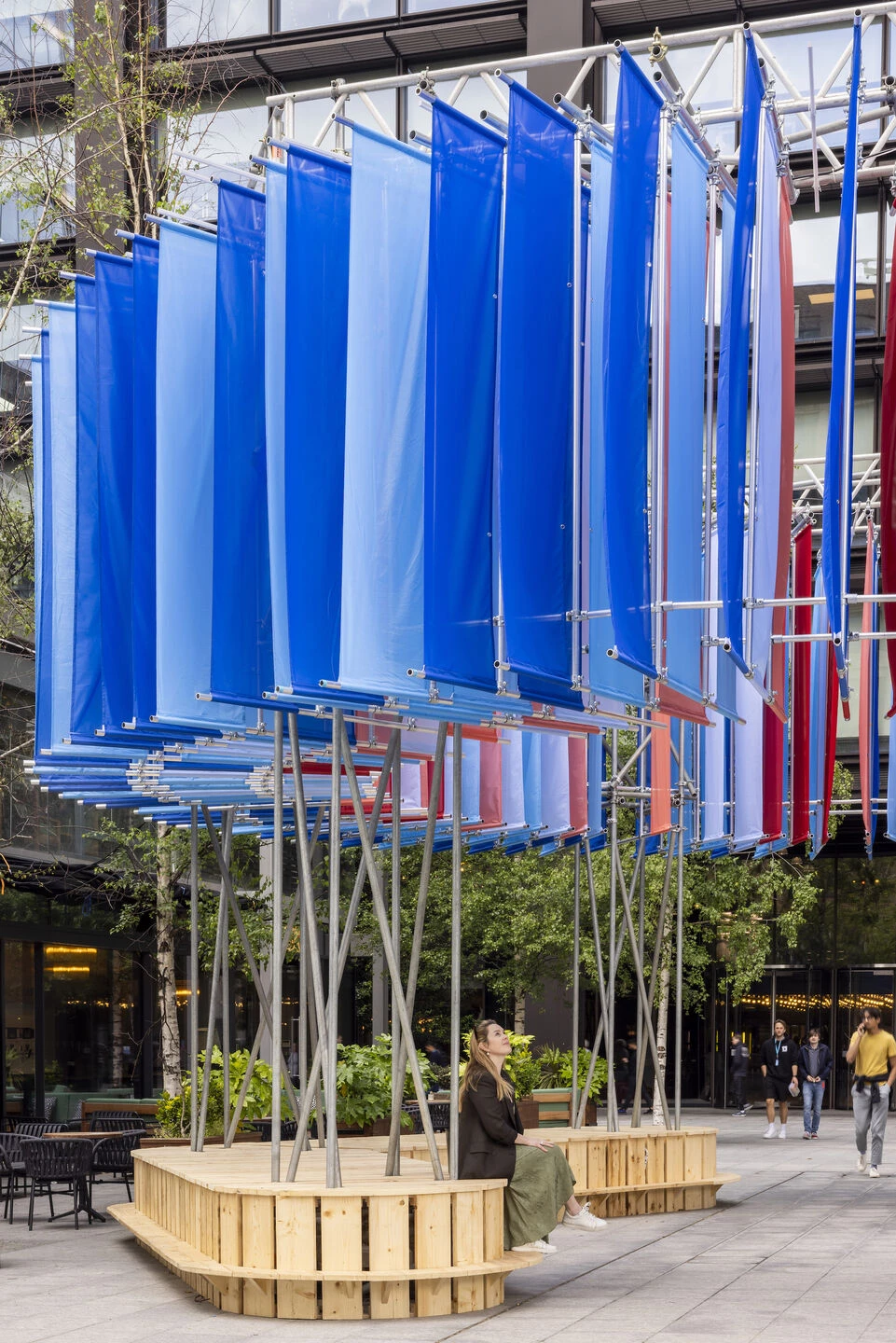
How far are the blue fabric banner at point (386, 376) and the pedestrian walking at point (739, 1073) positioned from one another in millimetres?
27747

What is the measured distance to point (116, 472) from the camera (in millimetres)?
14141

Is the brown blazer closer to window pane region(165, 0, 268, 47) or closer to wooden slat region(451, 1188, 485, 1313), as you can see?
wooden slat region(451, 1188, 485, 1313)

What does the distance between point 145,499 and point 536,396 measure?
4.02 metres

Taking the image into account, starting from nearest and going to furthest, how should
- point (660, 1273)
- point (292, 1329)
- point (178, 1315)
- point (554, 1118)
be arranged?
1. point (292, 1329)
2. point (178, 1315)
3. point (660, 1273)
4. point (554, 1118)

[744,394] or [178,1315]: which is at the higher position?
[744,394]

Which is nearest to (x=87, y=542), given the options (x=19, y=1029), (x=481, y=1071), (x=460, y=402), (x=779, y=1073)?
(x=460, y=402)

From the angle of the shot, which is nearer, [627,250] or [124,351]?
[627,250]

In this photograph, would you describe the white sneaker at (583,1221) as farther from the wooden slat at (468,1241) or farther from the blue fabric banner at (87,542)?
the blue fabric banner at (87,542)

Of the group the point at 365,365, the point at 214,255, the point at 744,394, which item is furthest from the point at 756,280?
the point at 214,255

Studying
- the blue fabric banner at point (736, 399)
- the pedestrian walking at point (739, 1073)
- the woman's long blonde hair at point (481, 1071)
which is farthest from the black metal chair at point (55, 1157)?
the pedestrian walking at point (739, 1073)

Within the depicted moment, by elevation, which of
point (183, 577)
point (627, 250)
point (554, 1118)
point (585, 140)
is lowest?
point (554, 1118)

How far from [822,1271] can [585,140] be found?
8.24 metres

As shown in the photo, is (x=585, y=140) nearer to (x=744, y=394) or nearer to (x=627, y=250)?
(x=627, y=250)

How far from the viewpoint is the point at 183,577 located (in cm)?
1324
